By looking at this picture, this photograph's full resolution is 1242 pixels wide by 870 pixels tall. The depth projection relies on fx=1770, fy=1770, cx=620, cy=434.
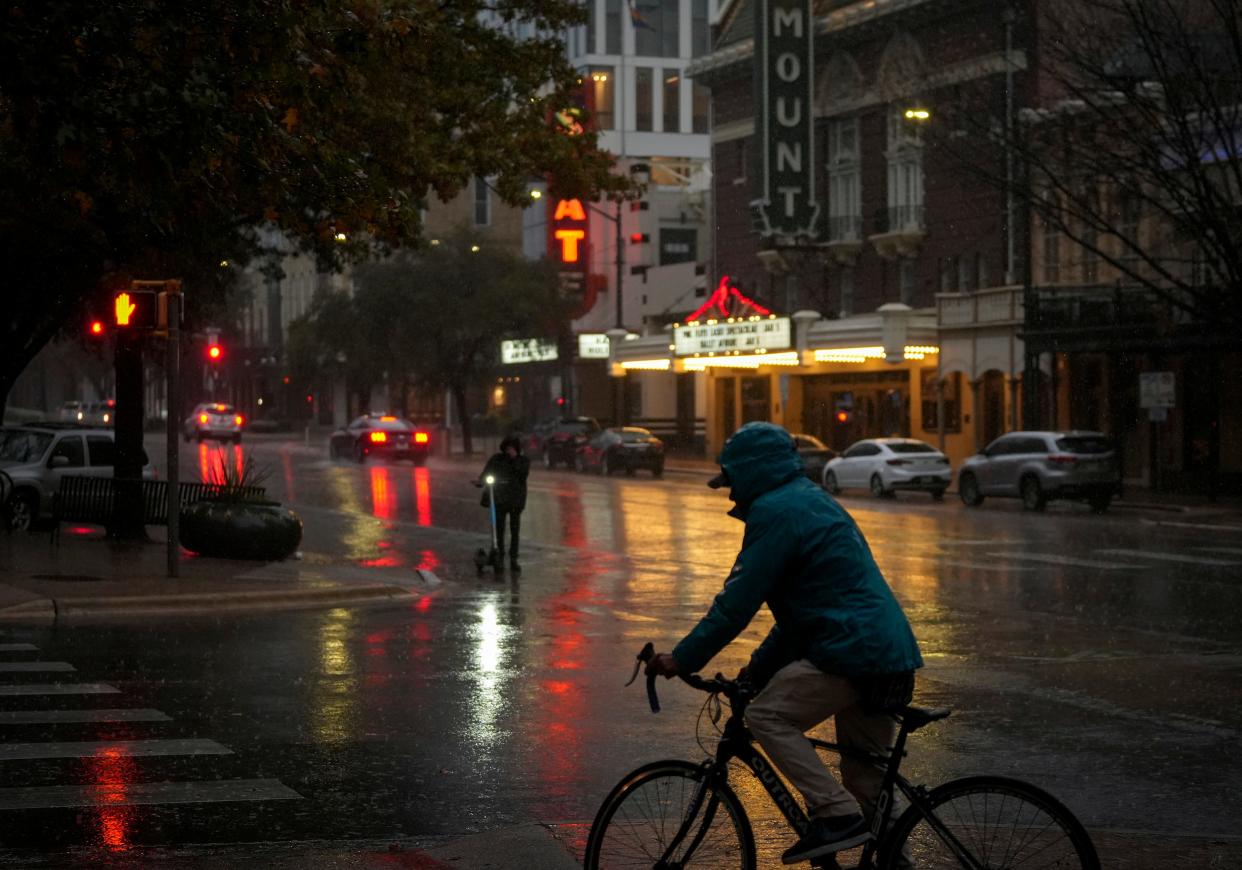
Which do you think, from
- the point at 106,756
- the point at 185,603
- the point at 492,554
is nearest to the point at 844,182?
the point at 492,554

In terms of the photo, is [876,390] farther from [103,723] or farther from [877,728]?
[877,728]

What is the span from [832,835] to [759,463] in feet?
4.12

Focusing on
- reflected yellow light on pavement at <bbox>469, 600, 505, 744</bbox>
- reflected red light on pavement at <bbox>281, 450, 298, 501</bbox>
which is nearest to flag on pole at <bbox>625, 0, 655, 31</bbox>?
reflected red light on pavement at <bbox>281, 450, 298, 501</bbox>

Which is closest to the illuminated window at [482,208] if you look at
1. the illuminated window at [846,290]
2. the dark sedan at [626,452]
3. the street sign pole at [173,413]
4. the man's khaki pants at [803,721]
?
the illuminated window at [846,290]

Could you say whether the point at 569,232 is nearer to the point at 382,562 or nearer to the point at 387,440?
the point at 387,440

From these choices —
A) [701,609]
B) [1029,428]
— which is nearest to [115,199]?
[701,609]

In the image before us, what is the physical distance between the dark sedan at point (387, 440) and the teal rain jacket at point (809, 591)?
51.9 metres

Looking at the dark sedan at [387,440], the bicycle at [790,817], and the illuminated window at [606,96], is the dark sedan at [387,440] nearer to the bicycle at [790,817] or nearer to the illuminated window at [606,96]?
the illuminated window at [606,96]

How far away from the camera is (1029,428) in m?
40.2

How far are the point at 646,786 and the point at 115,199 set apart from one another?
337 inches

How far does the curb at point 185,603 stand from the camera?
16.5m

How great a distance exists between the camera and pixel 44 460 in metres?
28.0

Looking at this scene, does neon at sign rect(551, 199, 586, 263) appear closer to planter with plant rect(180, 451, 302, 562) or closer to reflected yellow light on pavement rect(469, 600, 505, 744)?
planter with plant rect(180, 451, 302, 562)

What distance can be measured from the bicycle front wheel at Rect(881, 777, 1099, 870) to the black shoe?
10 centimetres
